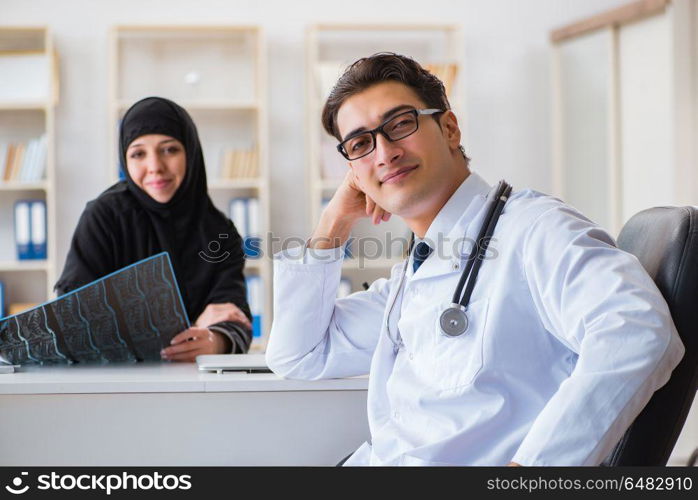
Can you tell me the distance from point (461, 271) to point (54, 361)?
1036 millimetres

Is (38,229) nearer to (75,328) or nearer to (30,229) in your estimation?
(30,229)

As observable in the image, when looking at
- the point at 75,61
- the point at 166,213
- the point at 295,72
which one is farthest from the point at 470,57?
the point at 166,213

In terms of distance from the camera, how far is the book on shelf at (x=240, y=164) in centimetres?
462

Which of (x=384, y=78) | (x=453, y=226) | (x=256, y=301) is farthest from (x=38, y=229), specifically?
(x=453, y=226)

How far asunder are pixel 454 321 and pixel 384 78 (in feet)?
1.56

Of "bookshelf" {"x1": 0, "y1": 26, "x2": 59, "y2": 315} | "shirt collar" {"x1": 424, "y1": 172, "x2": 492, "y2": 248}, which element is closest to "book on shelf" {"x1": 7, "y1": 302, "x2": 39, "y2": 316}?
"bookshelf" {"x1": 0, "y1": 26, "x2": 59, "y2": 315}

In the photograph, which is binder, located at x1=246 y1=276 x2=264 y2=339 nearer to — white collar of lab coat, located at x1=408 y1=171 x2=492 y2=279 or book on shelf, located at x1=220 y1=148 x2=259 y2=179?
book on shelf, located at x1=220 y1=148 x2=259 y2=179

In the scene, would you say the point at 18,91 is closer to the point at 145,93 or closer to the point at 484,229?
the point at 145,93

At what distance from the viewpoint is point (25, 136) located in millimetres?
4715

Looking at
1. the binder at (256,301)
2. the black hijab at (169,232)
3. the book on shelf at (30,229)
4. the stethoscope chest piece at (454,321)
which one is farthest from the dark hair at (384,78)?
the book on shelf at (30,229)

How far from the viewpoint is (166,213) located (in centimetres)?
244

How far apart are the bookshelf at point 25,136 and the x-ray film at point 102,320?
9.06 ft

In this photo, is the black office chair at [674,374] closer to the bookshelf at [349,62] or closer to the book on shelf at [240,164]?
the bookshelf at [349,62]

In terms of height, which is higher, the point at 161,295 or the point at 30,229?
the point at 30,229
